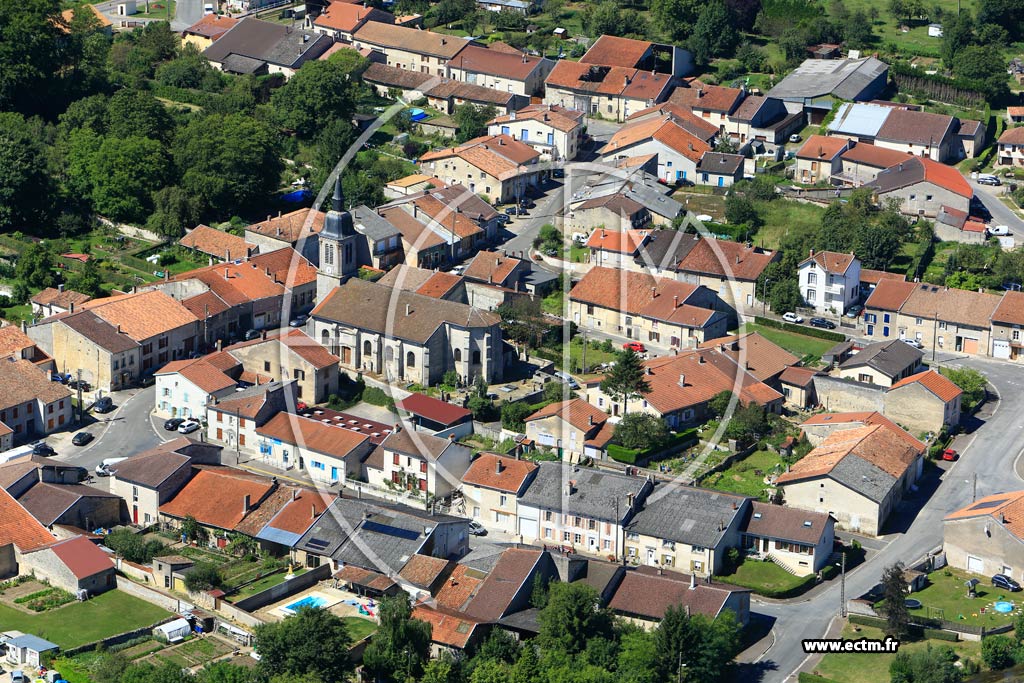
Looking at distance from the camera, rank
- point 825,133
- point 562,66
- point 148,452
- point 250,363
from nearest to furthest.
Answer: point 148,452 < point 250,363 < point 825,133 < point 562,66

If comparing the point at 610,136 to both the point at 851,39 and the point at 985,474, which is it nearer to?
the point at 851,39

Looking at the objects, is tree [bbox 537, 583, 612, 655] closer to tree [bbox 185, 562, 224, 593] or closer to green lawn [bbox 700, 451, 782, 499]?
tree [bbox 185, 562, 224, 593]

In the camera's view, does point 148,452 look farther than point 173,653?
Yes

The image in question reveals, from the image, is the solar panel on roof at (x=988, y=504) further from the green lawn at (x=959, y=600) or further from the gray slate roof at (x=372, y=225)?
the gray slate roof at (x=372, y=225)

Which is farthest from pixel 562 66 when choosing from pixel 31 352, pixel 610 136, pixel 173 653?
pixel 173 653

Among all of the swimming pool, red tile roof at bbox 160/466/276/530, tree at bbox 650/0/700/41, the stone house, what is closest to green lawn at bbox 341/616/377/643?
the swimming pool

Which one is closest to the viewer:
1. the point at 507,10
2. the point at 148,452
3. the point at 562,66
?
the point at 148,452

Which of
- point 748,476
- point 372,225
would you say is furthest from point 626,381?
point 372,225
